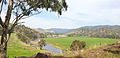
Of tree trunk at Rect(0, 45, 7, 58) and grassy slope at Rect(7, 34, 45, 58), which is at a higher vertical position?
tree trunk at Rect(0, 45, 7, 58)

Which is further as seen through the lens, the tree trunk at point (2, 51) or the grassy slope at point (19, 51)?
the grassy slope at point (19, 51)

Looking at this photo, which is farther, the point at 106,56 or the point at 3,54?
the point at 106,56

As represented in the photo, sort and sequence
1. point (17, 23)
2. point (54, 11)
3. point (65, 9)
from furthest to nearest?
point (54, 11)
point (65, 9)
point (17, 23)

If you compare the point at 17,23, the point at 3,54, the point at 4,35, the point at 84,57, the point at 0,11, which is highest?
the point at 0,11

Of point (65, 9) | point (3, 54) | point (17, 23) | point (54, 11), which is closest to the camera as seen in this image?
point (3, 54)

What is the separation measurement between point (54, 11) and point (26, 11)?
2756mm

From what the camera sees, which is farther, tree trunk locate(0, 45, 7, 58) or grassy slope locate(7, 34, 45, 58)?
grassy slope locate(7, 34, 45, 58)

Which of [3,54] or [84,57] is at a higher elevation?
[3,54]

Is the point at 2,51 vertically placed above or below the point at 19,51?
above

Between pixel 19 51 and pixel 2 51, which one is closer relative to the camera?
pixel 2 51

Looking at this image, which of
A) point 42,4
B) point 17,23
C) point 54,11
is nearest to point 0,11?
point 17,23

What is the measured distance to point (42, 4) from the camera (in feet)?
54.5

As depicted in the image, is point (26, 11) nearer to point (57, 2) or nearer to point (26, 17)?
point (26, 17)

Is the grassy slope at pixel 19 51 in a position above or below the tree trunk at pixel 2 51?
below
